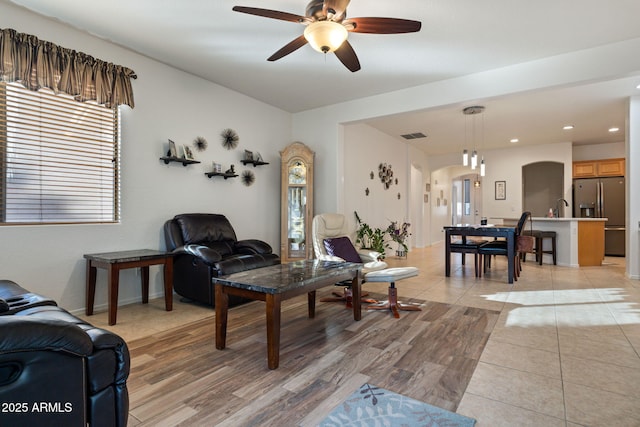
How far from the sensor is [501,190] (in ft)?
28.7

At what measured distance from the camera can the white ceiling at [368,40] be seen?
2838mm

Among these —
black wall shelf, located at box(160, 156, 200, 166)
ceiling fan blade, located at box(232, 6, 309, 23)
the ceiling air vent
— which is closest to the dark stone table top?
ceiling fan blade, located at box(232, 6, 309, 23)

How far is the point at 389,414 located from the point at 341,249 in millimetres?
2381

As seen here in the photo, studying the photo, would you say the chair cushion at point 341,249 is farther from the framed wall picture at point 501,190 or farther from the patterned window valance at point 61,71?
the framed wall picture at point 501,190

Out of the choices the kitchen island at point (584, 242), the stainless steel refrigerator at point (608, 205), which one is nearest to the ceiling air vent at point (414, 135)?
the kitchen island at point (584, 242)

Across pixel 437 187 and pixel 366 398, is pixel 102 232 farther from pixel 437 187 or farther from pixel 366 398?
pixel 437 187

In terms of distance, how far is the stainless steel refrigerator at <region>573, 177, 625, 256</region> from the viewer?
7309mm

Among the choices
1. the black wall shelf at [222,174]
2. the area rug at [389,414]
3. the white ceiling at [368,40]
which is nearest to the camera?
the area rug at [389,414]

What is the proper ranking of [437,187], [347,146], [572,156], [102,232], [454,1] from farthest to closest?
[437,187]
[572,156]
[347,146]
[102,232]
[454,1]

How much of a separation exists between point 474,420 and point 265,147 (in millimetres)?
4579

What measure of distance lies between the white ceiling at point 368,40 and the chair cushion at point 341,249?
2098 mm

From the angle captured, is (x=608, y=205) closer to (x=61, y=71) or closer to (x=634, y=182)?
(x=634, y=182)

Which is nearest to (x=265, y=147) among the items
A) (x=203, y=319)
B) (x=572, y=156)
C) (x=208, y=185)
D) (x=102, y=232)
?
(x=208, y=185)

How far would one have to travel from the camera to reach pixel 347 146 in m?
5.96
